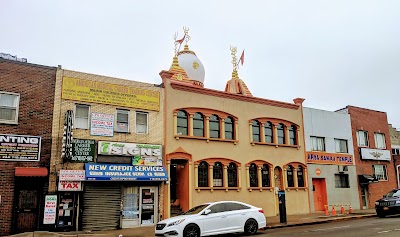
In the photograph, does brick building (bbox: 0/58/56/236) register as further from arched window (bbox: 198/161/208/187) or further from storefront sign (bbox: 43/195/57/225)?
arched window (bbox: 198/161/208/187)

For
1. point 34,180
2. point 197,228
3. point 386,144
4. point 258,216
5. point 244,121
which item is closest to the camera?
point 197,228

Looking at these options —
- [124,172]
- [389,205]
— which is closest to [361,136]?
[389,205]

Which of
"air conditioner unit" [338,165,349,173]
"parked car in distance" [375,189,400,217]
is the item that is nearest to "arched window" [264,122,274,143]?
"air conditioner unit" [338,165,349,173]

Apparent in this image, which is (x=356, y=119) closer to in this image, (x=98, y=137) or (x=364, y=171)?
(x=364, y=171)

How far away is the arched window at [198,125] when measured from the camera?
2211 centimetres

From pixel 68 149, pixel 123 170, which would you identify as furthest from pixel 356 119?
pixel 68 149

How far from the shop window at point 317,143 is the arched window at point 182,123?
428 inches

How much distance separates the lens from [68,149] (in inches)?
666

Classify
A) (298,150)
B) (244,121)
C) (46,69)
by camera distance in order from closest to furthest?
(46,69), (244,121), (298,150)

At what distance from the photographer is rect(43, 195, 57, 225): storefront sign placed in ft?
53.1

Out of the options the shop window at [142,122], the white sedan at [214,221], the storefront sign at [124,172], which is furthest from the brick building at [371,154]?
the shop window at [142,122]

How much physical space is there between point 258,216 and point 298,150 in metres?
12.0

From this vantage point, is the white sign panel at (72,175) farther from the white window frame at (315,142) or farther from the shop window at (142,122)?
the white window frame at (315,142)

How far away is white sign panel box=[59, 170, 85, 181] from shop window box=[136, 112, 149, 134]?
400cm
